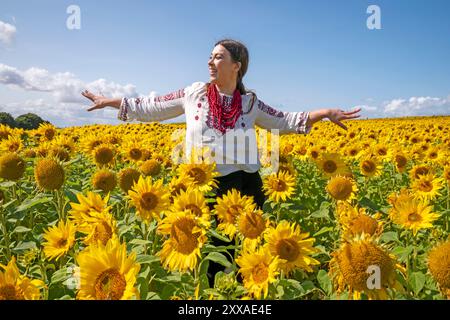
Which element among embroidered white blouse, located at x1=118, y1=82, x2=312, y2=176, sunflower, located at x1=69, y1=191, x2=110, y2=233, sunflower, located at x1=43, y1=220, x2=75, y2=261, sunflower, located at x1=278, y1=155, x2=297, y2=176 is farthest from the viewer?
sunflower, located at x1=278, y1=155, x2=297, y2=176

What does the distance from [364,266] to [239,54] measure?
3.32m

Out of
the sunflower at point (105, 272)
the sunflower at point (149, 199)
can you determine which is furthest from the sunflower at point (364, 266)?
the sunflower at point (149, 199)

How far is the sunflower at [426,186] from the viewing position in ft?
16.7

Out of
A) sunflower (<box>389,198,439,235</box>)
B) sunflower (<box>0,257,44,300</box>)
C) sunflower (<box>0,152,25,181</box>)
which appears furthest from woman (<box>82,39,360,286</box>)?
sunflower (<box>0,257,44,300</box>)

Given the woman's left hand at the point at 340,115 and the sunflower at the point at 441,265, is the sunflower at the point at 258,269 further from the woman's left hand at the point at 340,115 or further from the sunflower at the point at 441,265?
the woman's left hand at the point at 340,115

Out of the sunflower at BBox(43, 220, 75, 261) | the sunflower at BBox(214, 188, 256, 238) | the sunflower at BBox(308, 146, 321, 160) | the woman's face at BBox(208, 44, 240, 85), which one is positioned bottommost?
the sunflower at BBox(43, 220, 75, 261)

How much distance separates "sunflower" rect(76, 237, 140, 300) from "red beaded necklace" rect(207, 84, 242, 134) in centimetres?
265

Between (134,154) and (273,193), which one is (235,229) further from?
(134,154)

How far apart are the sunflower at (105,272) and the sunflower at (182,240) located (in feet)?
1.96

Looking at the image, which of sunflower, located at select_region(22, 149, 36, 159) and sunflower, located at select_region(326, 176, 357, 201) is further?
sunflower, located at select_region(22, 149, 36, 159)

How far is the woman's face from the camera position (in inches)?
183

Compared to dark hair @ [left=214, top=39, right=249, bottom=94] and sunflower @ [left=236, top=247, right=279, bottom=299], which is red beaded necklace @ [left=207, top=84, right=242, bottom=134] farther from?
sunflower @ [left=236, top=247, right=279, bottom=299]

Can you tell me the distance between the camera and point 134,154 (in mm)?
5434
